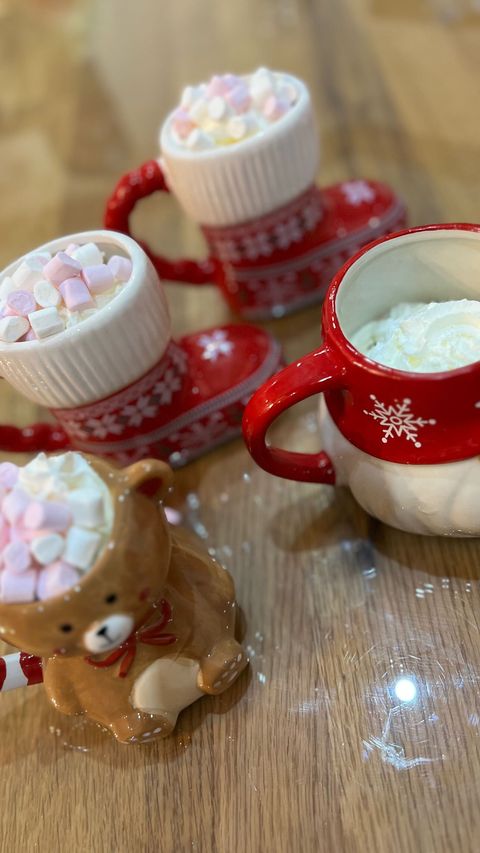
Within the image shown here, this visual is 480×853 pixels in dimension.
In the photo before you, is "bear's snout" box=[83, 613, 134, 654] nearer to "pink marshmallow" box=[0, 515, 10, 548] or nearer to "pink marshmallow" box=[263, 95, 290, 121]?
"pink marshmallow" box=[0, 515, 10, 548]

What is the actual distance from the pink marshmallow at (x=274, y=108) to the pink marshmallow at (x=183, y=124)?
6 centimetres

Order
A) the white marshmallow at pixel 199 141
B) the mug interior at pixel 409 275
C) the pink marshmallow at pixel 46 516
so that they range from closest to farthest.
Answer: the pink marshmallow at pixel 46 516, the mug interior at pixel 409 275, the white marshmallow at pixel 199 141

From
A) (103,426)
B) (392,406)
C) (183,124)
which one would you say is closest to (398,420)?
(392,406)

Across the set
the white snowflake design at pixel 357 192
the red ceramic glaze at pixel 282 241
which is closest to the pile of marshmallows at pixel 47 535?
the red ceramic glaze at pixel 282 241

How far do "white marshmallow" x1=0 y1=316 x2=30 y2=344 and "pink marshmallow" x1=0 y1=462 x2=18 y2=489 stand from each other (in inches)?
4.7

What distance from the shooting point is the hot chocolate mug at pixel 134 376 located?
19.6 inches

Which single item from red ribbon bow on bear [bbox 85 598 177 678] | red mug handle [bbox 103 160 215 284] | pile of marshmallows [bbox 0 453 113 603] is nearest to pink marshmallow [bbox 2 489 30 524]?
pile of marshmallows [bbox 0 453 113 603]

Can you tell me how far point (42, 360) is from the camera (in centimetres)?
49

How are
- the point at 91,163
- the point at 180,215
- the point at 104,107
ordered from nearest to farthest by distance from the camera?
the point at 180,215, the point at 91,163, the point at 104,107

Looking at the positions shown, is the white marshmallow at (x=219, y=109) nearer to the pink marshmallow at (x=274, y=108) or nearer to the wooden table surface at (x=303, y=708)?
Result: the pink marshmallow at (x=274, y=108)

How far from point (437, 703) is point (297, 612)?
0.10 meters

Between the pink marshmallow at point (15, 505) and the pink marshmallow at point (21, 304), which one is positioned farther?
the pink marshmallow at point (21, 304)

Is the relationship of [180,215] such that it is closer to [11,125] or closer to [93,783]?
[11,125]

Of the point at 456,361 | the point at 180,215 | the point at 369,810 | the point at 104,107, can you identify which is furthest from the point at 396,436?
the point at 104,107
